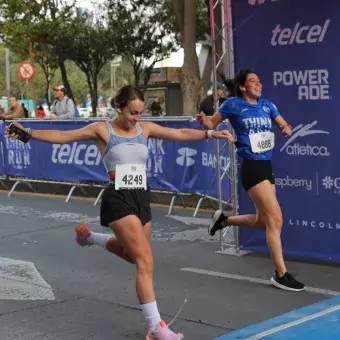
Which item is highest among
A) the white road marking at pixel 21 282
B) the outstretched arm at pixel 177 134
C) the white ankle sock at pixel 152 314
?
the outstretched arm at pixel 177 134

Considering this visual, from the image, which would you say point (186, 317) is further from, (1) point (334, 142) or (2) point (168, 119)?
(2) point (168, 119)

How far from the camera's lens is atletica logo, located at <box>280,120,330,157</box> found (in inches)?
263

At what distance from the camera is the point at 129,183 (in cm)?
478

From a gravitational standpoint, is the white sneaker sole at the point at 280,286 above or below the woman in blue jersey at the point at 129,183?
below

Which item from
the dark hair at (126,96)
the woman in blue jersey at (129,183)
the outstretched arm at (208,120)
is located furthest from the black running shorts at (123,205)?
the outstretched arm at (208,120)

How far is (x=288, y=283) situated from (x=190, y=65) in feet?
41.5

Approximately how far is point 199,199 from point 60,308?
491 centimetres

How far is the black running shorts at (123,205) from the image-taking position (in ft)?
15.5

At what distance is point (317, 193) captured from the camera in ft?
22.3

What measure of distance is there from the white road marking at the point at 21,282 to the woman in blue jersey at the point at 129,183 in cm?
172

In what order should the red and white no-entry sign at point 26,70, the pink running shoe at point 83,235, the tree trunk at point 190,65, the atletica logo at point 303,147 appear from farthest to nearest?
the red and white no-entry sign at point 26,70, the tree trunk at point 190,65, the atletica logo at point 303,147, the pink running shoe at point 83,235

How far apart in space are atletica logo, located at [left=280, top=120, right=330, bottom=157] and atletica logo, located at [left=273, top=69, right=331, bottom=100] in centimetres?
28

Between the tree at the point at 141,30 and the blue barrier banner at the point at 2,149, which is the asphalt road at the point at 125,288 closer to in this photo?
the blue barrier banner at the point at 2,149

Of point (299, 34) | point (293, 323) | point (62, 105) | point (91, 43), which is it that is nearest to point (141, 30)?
point (91, 43)
